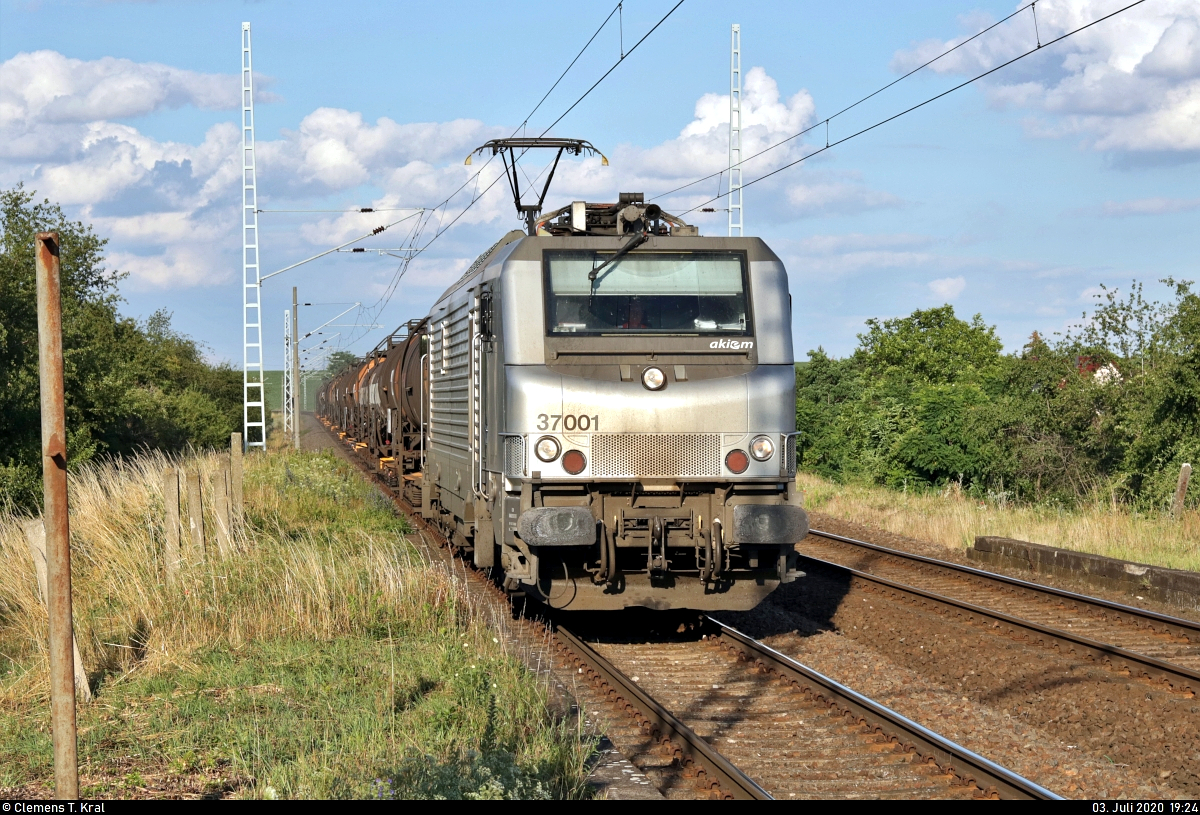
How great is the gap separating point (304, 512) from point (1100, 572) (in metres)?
12.1

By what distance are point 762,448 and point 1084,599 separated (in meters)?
4.36

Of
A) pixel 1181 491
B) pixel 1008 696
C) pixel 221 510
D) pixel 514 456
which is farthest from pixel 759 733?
pixel 1181 491

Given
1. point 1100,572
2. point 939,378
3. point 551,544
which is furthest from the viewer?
point 939,378

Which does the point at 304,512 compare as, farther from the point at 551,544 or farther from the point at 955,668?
the point at 955,668

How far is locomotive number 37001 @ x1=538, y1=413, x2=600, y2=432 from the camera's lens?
908 cm

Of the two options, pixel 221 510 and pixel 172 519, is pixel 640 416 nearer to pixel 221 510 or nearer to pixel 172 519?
pixel 172 519

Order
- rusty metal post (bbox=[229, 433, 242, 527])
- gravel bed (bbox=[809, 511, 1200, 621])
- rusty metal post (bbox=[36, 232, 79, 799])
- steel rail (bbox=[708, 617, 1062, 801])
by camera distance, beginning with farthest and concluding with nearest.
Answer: rusty metal post (bbox=[229, 433, 242, 527]) < gravel bed (bbox=[809, 511, 1200, 621]) < steel rail (bbox=[708, 617, 1062, 801]) < rusty metal post (bbox=[36, 232, 79, 799])

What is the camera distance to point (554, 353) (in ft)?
30.5

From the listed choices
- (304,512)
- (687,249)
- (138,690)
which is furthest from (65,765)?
(304,512)

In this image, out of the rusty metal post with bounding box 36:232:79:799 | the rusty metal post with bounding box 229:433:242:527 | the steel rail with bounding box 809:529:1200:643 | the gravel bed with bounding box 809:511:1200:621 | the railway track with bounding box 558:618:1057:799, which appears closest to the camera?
the rusty metal post with bounding box 36:232:79:799

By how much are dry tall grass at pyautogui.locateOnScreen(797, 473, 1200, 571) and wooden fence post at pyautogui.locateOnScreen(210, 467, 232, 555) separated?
35.2ft

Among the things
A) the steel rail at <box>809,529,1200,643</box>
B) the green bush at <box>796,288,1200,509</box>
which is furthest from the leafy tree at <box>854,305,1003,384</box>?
the steel rail at <box>809,529,1200,643</box>

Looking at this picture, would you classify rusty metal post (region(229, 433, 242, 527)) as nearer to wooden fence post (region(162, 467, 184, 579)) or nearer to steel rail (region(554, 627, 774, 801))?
wooden fence post (region(162, 467, 184, 579))

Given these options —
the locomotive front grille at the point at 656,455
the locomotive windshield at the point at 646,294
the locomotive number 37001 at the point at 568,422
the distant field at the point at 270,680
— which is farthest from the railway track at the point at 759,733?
the locomotive windshield at the point at 646,294
